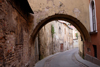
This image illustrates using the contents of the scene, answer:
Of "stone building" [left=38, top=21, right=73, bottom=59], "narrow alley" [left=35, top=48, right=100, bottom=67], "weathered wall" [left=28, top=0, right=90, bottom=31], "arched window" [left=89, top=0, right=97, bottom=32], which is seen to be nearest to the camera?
"weathered wall" [left=28, top=0, right=90, bottom=31]

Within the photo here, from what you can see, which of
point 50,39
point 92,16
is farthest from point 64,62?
point 50,39

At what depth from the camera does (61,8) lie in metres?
7.94

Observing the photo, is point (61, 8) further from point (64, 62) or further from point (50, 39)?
point (50, 39)

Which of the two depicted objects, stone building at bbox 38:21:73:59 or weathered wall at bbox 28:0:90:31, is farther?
stone building at bbox 38:21:73:59

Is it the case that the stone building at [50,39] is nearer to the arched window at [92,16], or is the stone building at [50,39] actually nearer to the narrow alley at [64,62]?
the narrow alley at [64,62]

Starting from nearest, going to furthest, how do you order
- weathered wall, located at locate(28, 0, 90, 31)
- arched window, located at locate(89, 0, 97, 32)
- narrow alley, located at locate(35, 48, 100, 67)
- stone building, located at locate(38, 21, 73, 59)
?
1. weathered wall, located at locate(28, 0, 90, 31)
2. arched window, located at locate(89, 0, 97, 32)
3. narrow alley, located at locate(35, 48, 100, 67)
4. stone building, located at locate(38, 21, 73, 59)

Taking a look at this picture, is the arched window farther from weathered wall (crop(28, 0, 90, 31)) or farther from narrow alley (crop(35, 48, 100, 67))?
narrow alley (crop(35, 48, 100, 67))

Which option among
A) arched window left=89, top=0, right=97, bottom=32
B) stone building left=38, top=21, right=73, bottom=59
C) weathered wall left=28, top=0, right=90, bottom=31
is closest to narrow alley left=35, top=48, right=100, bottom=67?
stone building left=38, top=21, right=73, bottom=59

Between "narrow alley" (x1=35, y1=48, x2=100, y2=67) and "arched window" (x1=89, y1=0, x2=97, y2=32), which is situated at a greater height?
"arched window" (x1=89, y1=0, x2=97, y2=32)

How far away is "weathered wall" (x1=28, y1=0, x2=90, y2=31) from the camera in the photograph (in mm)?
7692

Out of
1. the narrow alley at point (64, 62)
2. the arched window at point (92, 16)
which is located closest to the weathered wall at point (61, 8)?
the arched window at point (92, 16)

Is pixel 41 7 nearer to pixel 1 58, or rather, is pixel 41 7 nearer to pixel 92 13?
pixel 92 13

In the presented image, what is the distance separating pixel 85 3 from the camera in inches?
332

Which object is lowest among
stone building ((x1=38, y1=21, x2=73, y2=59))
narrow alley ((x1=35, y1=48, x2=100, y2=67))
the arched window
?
narrow alley ((x1=35, y1=48, x2=100, y2=67))
